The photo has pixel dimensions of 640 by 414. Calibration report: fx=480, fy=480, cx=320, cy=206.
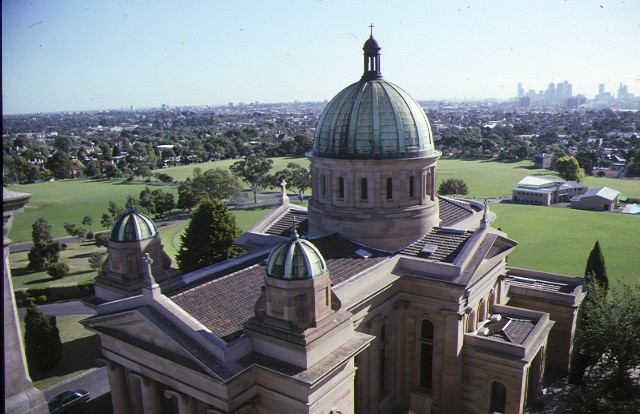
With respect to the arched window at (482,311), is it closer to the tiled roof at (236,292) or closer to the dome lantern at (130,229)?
the tiled roof at (236,292)

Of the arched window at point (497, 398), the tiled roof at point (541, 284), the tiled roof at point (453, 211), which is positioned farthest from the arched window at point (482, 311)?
the tiled roof at point (541, 284)

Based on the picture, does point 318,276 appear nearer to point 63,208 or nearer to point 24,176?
point 63,208

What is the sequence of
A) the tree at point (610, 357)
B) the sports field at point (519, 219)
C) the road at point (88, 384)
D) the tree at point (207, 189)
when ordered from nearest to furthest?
1. the tree at point (610, 357)
2. the road at point (88, 384)
3. the sports field at point (519, 219)
4. the tree at point (207, 189)

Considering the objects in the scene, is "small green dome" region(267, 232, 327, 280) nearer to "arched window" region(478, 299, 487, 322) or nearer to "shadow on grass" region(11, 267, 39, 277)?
"arched window" region(478, 299, 487, 322)

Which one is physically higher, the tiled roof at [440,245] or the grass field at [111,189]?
the tiled roof at [440,245]

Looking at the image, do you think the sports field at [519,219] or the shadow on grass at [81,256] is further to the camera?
the shadow on grass at [81,256]

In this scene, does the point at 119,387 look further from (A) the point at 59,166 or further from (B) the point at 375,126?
(A) the point at 59,166

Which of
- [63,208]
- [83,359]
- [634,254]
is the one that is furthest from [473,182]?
[83,359]
